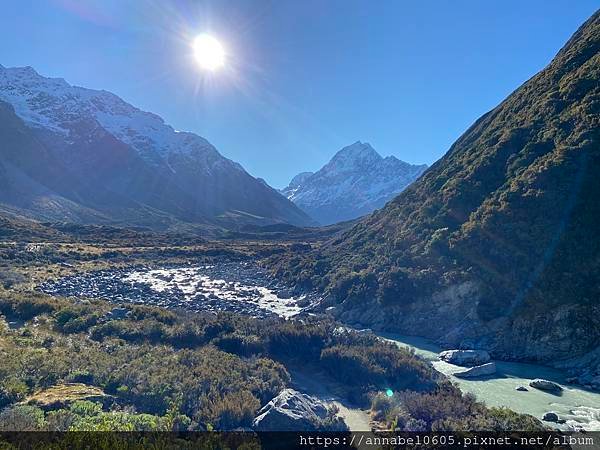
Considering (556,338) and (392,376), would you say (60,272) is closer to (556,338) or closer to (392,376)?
(392,376)

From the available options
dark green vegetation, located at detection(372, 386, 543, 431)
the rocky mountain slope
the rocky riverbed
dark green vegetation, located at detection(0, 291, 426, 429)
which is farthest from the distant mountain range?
dark green vegetation, located at detection(372, 386, 543, 431)

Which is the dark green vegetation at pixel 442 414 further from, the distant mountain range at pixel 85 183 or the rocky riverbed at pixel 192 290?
the distant mountain range at pixel 85 183

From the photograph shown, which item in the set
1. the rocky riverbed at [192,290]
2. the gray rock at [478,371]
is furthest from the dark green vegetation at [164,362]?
the rocky riverbed at [192,290]

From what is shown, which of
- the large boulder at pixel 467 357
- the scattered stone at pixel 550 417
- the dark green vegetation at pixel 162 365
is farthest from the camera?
the large boulder at pixel 467 357

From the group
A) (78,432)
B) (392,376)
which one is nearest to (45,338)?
(78,432)

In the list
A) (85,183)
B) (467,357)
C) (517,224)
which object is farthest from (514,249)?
(85,183)

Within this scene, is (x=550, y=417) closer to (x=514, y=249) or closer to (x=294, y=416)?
(x=294, y=416)
